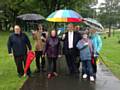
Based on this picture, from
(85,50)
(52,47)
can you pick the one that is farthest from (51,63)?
(85,50)

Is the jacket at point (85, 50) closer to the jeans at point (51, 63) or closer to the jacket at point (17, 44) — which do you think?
the jeans at point (51, 63)

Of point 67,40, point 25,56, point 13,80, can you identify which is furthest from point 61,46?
point 13,80

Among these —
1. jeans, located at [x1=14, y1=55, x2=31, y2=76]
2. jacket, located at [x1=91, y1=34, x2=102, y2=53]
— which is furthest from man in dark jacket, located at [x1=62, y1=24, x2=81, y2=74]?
jeans, located at [x1=14, y1=55, x2=31, y2=76]

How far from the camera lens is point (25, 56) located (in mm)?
12617

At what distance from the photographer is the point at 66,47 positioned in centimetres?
1280

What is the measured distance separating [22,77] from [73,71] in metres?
1.81

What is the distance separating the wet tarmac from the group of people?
1.04 ft

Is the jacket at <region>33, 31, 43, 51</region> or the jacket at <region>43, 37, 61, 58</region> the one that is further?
the jacket at <region>33, 31, 43, 51</region>

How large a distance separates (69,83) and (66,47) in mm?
1766

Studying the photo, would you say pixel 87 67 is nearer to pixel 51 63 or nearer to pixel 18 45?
pixel 51 63

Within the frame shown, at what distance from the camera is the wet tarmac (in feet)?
35.0

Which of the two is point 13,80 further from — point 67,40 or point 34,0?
point 34,0

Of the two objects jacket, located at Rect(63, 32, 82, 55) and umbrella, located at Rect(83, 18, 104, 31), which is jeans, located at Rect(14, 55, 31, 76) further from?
umbrella, located at Rect(83, 18, 104, 31)

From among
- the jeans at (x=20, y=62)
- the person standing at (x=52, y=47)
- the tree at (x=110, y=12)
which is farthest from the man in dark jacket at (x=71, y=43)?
the tree at (x=110, y=12)
